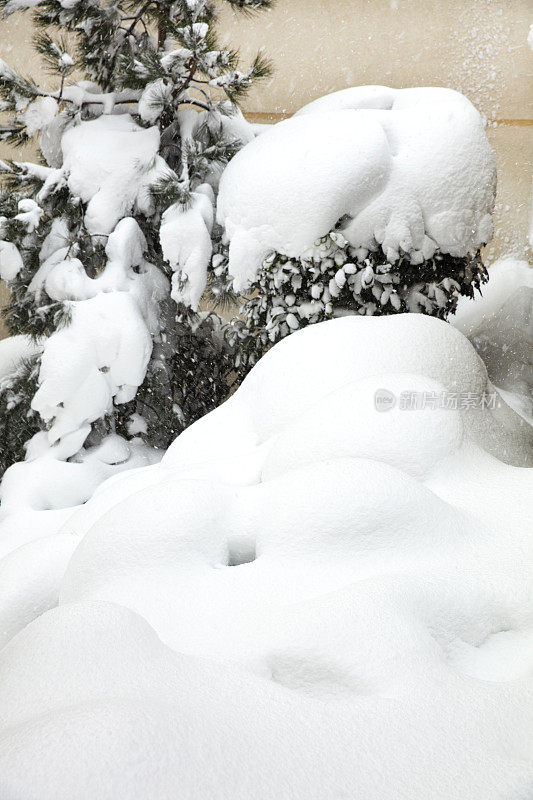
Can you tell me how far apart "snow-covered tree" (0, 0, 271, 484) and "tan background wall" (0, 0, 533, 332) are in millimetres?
1795

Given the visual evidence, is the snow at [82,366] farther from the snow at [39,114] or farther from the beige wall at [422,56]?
the beige wall at [422,56]

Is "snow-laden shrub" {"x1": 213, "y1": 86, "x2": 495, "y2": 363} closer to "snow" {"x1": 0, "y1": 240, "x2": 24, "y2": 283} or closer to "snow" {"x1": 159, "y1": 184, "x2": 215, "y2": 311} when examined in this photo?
"snow" {"x1": 159, "y1": 184, "x2": 215, "y2": 311}

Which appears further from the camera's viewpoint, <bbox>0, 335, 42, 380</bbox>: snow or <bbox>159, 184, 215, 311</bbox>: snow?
<bbox>0, 335, 42, 380</bbox>: snow

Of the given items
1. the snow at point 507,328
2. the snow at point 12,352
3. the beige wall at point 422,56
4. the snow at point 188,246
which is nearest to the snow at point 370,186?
the snow at point 188,246

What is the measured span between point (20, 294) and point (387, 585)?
276cm

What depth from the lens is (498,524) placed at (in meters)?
1.65

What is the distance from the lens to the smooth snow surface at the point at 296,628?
84 cm

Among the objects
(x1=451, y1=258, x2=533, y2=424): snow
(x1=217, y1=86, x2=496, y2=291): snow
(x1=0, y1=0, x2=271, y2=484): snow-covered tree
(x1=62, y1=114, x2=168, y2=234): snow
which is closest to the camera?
(x1=217, y1=86, x2=496, y2=291): snow

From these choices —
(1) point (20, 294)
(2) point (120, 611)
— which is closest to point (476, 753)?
(2) point (120, 611)

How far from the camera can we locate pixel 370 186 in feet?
10.2

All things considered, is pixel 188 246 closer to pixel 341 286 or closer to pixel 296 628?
pixel 341 286

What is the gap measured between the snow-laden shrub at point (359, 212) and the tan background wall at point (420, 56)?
2.14 metres

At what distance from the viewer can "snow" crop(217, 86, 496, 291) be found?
122 inches

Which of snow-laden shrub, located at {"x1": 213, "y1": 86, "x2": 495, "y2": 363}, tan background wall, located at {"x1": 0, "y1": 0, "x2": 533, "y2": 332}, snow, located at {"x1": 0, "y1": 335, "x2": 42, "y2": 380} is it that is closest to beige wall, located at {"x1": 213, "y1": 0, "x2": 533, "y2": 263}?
tan background wall, located at {"x1": 0, "y1": 0, "x2": 533, "y2": 332}
